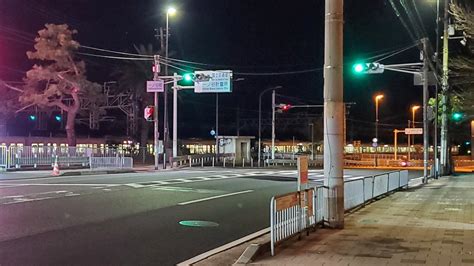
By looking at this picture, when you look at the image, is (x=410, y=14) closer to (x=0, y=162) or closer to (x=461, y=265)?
(x=461, y=265)

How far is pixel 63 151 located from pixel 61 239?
30.0m

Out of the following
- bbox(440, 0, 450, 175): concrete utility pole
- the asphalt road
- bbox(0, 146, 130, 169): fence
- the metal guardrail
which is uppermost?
bbox(440, 0, 450, 175): concrete utility pole

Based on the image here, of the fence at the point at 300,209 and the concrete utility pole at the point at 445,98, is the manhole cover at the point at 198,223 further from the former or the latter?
the concrete utility pole at the point at 445,98

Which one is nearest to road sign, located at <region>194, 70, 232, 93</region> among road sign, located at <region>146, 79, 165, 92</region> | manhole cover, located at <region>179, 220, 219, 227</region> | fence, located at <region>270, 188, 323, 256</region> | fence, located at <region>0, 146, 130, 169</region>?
road sign, located at <region>146, 79, 165, 92</region>

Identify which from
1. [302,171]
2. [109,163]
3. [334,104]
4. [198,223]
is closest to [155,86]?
[109,163]

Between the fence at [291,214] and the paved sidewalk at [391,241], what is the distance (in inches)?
8.5

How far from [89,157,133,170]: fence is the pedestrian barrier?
30.1 m

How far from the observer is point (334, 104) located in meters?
11.4

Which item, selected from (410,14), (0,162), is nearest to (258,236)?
(410,14)

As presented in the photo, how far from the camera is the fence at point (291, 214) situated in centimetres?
888

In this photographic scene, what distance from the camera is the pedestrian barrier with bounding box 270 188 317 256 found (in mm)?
8867

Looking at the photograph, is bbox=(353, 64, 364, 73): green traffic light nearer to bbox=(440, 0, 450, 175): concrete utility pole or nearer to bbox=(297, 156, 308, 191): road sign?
bbox=(440, 0, 450, 175): concrete utility pole

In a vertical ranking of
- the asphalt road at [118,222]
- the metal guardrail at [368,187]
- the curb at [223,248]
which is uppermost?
the metal guardrail at [368,187]

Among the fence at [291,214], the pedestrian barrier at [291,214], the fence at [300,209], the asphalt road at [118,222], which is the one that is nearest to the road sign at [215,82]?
the asphalt road at [118,222]
